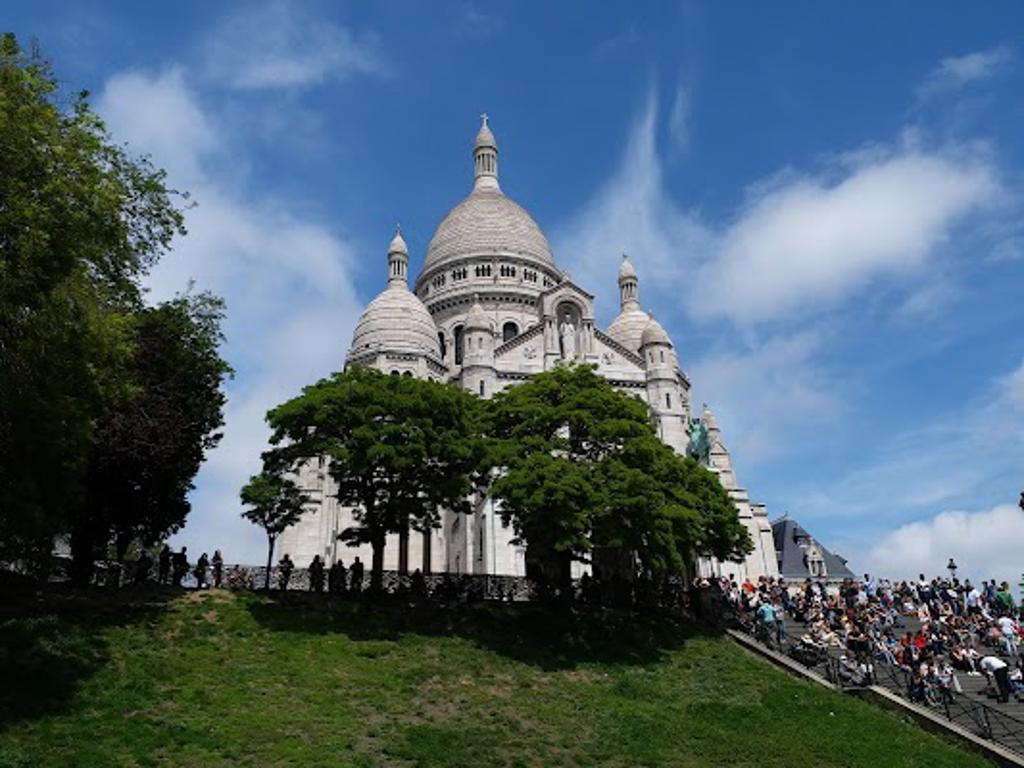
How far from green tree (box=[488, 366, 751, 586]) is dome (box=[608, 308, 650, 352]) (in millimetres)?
25702

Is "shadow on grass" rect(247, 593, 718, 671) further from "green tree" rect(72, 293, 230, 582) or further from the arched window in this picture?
the arched window

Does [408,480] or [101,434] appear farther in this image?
[408,480]

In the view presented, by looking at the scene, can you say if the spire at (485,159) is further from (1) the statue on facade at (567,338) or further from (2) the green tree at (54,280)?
(2) the green tree at (54,280)

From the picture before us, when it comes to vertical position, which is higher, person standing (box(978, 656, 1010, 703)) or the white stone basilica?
the white stone basilica

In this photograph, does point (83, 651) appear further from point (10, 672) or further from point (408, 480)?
point (408, 480)

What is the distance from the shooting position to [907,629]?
29.3 m

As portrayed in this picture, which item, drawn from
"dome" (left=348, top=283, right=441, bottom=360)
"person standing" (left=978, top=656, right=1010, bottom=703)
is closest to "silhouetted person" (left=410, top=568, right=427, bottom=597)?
"person standing" (left=978, top=656, right=1010, bottom=703)

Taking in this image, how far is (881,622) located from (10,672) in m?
23.9

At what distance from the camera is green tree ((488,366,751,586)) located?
25359mm

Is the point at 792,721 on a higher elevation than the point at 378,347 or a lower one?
lower

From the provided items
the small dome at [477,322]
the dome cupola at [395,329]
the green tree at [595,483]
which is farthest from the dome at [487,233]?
the green tree at [595,483]

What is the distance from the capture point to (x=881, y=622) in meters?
27.7

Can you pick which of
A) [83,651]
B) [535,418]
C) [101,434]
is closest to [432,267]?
[535,418]

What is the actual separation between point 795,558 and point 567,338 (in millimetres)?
22342
